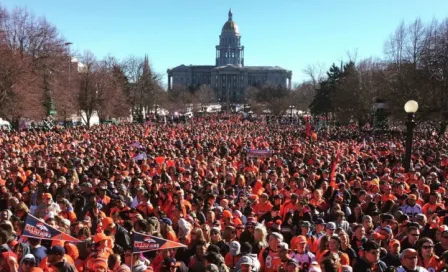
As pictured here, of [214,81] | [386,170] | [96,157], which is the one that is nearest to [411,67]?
[386,170]

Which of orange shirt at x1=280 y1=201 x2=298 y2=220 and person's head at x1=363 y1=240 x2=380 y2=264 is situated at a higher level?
person's head at x1=363 y1=240 x2=380 y2=264

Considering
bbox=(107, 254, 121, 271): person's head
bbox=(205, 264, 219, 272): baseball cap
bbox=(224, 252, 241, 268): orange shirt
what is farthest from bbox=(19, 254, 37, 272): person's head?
bbox=(224, 252, 241, 268): orange shirt

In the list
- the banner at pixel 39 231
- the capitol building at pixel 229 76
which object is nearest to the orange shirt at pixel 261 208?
the banner at pixel 39 231

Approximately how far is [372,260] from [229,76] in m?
143

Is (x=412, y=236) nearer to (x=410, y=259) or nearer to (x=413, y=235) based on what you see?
(x=413, y=235)

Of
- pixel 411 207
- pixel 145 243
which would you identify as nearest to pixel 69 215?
pixel 145 243

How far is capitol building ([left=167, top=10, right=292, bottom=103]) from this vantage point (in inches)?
5743

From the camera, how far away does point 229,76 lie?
481 feet

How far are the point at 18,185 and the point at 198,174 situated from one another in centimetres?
460

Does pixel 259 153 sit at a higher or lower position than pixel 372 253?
higher

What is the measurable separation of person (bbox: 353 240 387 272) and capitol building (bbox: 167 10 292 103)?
132 meters

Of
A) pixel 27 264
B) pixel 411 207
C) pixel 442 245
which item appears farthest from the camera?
pixel 411 207

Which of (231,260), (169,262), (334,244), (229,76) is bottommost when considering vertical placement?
(231,260)

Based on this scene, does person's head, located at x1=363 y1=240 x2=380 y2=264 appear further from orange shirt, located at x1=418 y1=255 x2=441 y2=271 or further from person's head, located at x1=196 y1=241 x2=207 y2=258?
person's head, located at x1=196 y1=241 x2=207 y2=258
